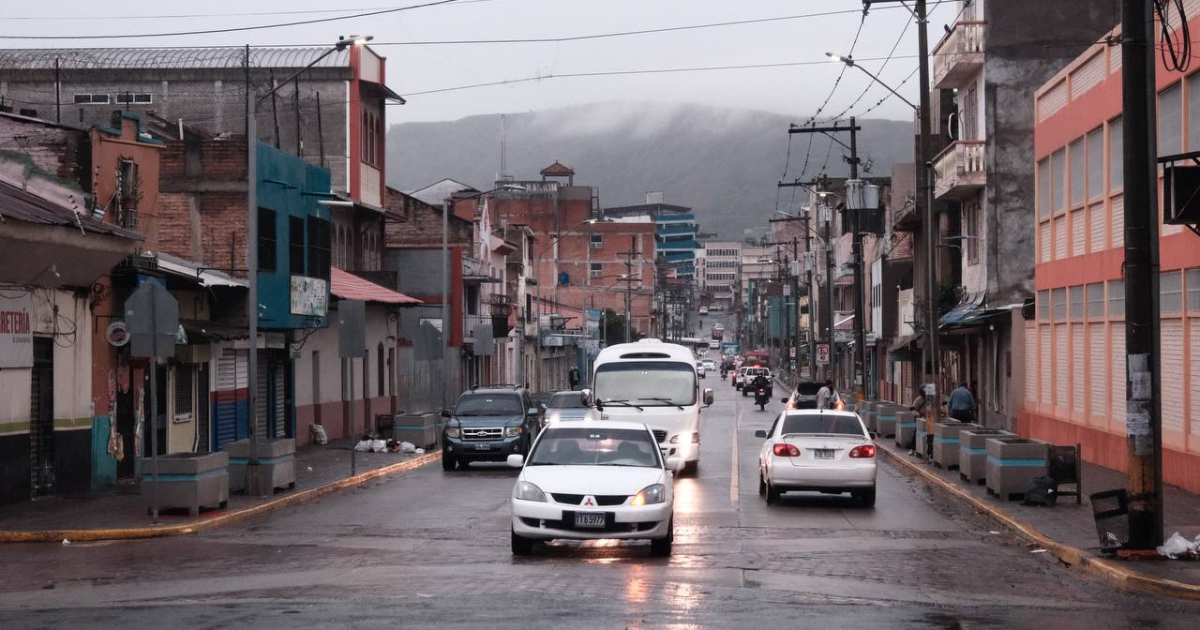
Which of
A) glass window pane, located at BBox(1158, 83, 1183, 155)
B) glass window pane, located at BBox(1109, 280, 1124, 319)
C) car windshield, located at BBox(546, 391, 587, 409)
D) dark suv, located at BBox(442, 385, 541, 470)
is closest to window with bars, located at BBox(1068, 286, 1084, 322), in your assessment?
glass window pane, located at BBox(1109, 280, 1124, 319)

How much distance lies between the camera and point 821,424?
2419 centimetres

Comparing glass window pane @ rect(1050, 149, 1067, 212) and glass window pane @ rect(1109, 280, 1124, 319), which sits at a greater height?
glass window pane @ rect(1050, 149, 1067, 212)

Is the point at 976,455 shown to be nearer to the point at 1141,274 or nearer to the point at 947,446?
the point at 947,446

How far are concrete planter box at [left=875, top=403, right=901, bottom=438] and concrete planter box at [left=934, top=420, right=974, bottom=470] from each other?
13.9 meters

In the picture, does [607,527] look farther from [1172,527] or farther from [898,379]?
[898,379]

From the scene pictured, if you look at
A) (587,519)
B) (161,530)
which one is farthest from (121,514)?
(587,519)

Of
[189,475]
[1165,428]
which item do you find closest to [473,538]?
[189,475]

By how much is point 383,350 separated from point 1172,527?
37080 mm

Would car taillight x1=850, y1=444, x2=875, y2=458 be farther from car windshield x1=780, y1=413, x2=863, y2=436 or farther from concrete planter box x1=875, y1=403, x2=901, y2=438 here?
concrete planter box x1=875, y1=403, x2=901, y2=438

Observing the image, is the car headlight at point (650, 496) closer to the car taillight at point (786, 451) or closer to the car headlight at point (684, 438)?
the car taillight at point (786, 451)

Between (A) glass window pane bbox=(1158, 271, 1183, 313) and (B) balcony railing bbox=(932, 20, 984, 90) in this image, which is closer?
(A) glass window pane bbox=(1158, 271, 1183, 313)

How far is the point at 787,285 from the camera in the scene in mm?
138750

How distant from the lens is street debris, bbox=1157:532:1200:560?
1536 cm

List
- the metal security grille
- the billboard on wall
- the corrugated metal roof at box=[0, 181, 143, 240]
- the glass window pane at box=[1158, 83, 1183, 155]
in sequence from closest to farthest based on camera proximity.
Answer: the corrugated metal roof at box=[0, 181, 143, 240]
the billboard on wall
the metal security grille
the glass window pane at box=[1158, 83, 1183, 155]
